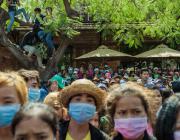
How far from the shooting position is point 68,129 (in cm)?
466

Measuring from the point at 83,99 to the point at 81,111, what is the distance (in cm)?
18

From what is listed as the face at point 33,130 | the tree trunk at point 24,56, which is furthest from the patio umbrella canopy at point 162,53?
the face at point 33,130

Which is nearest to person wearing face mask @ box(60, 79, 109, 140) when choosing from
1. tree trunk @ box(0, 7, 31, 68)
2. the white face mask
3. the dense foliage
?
the white face mask

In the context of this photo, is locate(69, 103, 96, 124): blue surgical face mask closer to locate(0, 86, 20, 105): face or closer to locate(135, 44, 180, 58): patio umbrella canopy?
locate(0, 86, 20, 105): face

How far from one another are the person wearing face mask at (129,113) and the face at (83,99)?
0.63m

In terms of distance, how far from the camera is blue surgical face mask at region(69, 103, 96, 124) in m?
4.61

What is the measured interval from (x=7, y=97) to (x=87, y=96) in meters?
1.08

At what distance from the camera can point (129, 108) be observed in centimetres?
396

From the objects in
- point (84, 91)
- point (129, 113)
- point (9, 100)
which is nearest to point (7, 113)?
point (9, 100)

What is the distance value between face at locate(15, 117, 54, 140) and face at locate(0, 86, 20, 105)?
0.72 meters

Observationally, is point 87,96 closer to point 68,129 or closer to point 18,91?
point 68,129

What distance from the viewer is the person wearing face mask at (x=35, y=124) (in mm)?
3047

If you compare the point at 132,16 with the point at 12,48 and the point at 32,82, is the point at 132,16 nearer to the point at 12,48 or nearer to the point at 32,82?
the point at 12,48

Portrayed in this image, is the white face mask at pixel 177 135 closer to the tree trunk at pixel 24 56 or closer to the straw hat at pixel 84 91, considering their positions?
the straw hat at pixel 84 91
